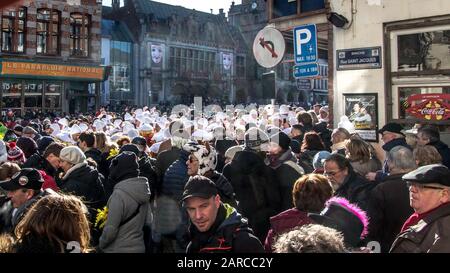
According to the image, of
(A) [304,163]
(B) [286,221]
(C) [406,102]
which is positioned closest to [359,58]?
(C) [406,102]

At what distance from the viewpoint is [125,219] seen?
4266 mm

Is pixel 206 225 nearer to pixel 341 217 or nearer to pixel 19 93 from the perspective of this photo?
pixel 341 217

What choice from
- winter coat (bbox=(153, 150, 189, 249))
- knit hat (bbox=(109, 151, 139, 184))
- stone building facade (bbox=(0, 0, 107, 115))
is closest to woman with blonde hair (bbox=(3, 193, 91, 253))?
knit hat (bbox=(109, 151, 139, 184))

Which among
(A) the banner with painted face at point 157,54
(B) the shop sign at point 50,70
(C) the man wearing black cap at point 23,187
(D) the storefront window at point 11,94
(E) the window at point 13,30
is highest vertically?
(A) the banner with painted face at point 157,54

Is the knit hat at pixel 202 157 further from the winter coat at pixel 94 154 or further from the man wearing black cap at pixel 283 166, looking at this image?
the winter coat at pixel 94 154

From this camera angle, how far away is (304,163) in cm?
632

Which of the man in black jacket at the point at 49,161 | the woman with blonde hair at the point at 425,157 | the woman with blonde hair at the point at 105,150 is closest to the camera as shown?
the woman with blonde hair at the point at 425,157

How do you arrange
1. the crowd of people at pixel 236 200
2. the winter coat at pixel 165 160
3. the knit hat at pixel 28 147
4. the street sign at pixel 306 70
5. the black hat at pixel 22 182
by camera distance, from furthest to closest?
1. the street sign at pixel 306 70
2. the knit hat at pixel 28 147
3. the winter coat at pixel 165 160
4. the black hat at pixel 22 182
5. the crowd of people at pixel 236 200

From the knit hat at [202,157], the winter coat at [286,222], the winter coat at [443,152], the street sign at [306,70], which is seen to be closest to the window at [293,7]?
the street sign at [306,70]

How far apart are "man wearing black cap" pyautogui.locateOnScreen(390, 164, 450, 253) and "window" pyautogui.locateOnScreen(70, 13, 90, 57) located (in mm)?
27349

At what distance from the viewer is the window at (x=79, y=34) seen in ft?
91.7

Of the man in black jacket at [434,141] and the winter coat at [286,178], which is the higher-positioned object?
the man in black jacket at [434,141]

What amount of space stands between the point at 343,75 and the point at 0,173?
7002 mm

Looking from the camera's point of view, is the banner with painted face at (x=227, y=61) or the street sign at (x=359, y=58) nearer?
the street sign at (x=359, y=58)
